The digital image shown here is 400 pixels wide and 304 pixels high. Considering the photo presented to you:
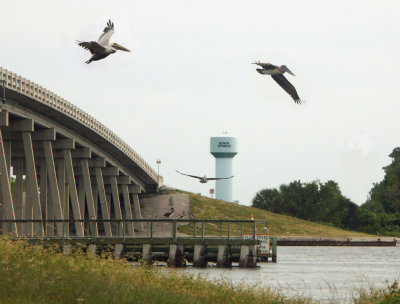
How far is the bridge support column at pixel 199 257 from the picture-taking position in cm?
5138

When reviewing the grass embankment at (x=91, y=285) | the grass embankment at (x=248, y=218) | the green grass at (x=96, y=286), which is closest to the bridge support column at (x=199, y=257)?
the green grass at (x=96, y=286)

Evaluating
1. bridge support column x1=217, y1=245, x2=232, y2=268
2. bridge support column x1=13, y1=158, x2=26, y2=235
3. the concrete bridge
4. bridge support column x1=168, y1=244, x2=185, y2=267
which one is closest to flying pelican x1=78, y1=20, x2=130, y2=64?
the concrete bridge

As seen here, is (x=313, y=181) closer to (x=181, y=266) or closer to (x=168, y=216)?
(x=168, y=216)

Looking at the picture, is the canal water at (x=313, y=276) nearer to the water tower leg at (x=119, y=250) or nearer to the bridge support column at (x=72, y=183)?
the water tower leg at (x=119, y=250)

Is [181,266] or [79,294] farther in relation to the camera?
[181,266]

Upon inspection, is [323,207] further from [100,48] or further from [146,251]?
[100,48]

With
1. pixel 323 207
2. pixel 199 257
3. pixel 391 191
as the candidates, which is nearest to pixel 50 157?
pixel 199 257

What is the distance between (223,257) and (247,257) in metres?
1.43

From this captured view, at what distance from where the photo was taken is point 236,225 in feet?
364

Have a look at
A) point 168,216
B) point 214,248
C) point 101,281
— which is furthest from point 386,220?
point 101,281

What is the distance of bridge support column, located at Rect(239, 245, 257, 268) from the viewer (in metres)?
51.8

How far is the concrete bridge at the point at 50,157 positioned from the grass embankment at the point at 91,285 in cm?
2422

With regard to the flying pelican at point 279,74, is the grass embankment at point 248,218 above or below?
below

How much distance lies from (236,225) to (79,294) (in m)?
Answer: 92.0
